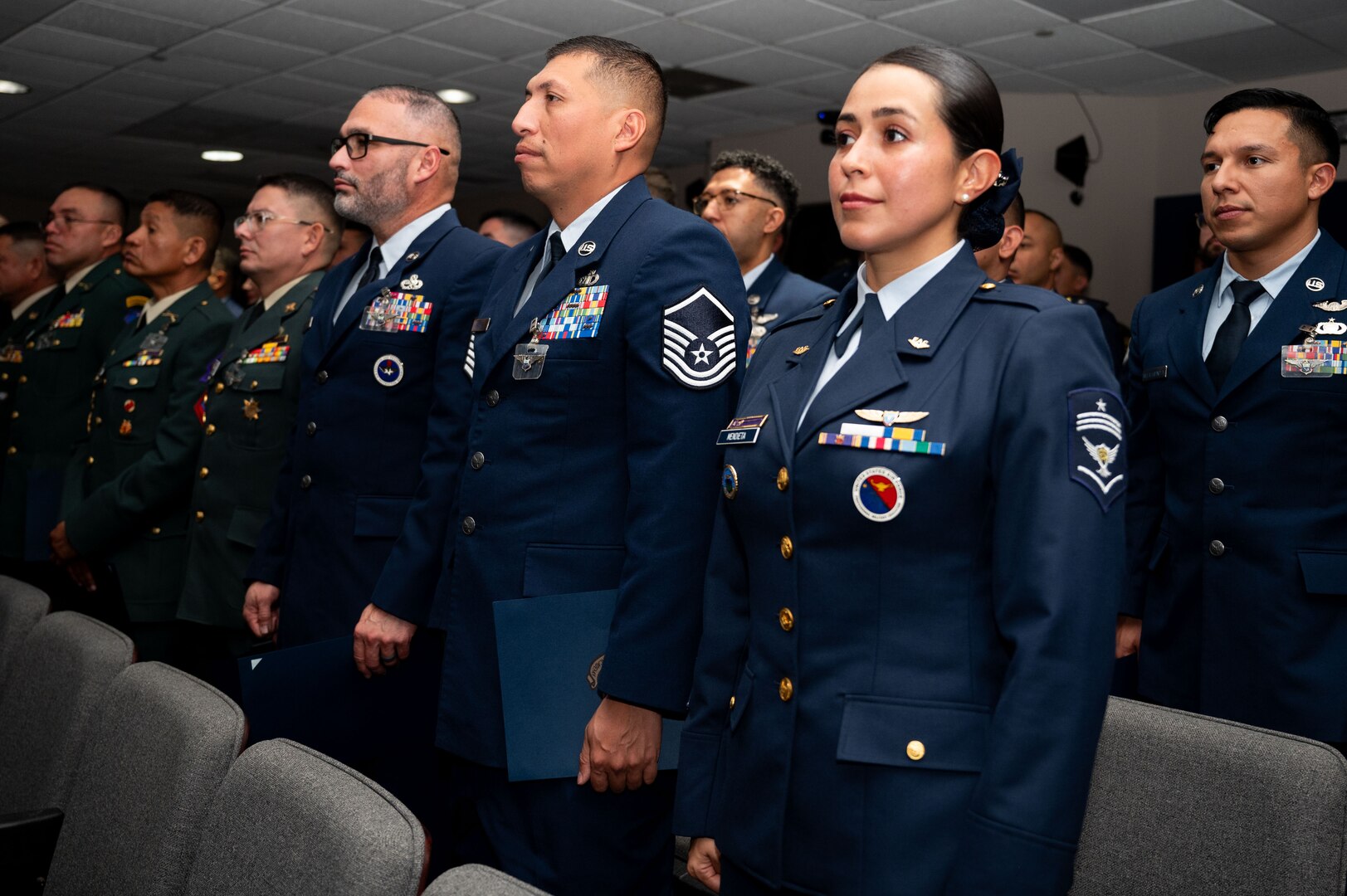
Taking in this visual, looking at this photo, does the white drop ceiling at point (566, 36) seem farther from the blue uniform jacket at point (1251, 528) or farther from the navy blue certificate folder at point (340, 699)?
the navy blue certificate folder at point (340, 699)

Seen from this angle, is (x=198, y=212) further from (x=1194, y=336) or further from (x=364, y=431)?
(x=1194, y=336)

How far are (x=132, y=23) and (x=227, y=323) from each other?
12.0ft

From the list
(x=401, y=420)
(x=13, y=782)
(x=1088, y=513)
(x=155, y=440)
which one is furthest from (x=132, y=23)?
(x=1088, y=513)

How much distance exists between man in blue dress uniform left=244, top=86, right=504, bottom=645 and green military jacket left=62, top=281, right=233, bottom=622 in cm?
79

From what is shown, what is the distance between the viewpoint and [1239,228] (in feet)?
7.02

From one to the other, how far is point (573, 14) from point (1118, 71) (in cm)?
293

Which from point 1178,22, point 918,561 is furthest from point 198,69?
point 918,561

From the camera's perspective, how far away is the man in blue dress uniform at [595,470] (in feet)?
4.99

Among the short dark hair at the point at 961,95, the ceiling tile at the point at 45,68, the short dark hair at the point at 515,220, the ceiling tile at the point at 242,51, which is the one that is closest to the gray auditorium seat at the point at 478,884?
the short dark hair at the point at 961,95

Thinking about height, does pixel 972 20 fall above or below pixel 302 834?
above

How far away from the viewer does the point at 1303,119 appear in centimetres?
216

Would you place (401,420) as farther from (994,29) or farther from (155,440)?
→ (994,29)

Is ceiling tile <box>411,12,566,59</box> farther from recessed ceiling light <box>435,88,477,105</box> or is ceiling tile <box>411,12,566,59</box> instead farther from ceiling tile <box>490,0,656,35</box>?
recessed ceiling light <box>435,88,477,105</box>

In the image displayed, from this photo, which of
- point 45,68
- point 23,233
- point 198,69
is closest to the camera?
point 23,233
